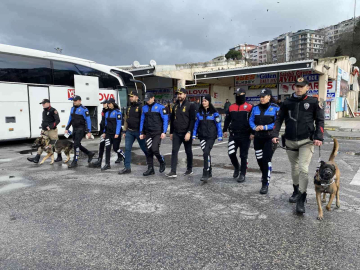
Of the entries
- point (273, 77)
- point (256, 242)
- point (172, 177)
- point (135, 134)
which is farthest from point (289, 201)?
point (273, 77)

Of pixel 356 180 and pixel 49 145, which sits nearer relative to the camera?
pixel 356 180

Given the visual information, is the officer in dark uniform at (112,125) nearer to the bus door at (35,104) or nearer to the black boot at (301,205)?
the black boot at (301,205)

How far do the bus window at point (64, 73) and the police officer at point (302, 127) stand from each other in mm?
10951

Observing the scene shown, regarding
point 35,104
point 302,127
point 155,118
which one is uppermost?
point 35,104

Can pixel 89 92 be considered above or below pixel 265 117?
above

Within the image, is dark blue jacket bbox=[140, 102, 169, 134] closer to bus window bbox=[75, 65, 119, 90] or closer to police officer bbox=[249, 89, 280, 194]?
police officer bbox=[249, 89, 280, 194]

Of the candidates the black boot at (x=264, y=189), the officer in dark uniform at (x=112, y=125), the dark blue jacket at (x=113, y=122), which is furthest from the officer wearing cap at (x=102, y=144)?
the black boot at (x=264, y=189)

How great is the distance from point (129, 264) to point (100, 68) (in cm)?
1275

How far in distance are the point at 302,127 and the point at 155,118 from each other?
10.5ft

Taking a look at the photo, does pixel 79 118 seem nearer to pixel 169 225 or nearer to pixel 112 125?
pixel 112 125

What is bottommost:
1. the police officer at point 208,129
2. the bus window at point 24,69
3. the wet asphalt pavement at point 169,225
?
the wet asphalt pavement at point 169,225

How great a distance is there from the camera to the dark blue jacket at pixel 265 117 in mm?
4926

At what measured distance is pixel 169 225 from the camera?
3.76 meters

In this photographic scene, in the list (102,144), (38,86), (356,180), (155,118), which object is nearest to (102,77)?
(38,86)
